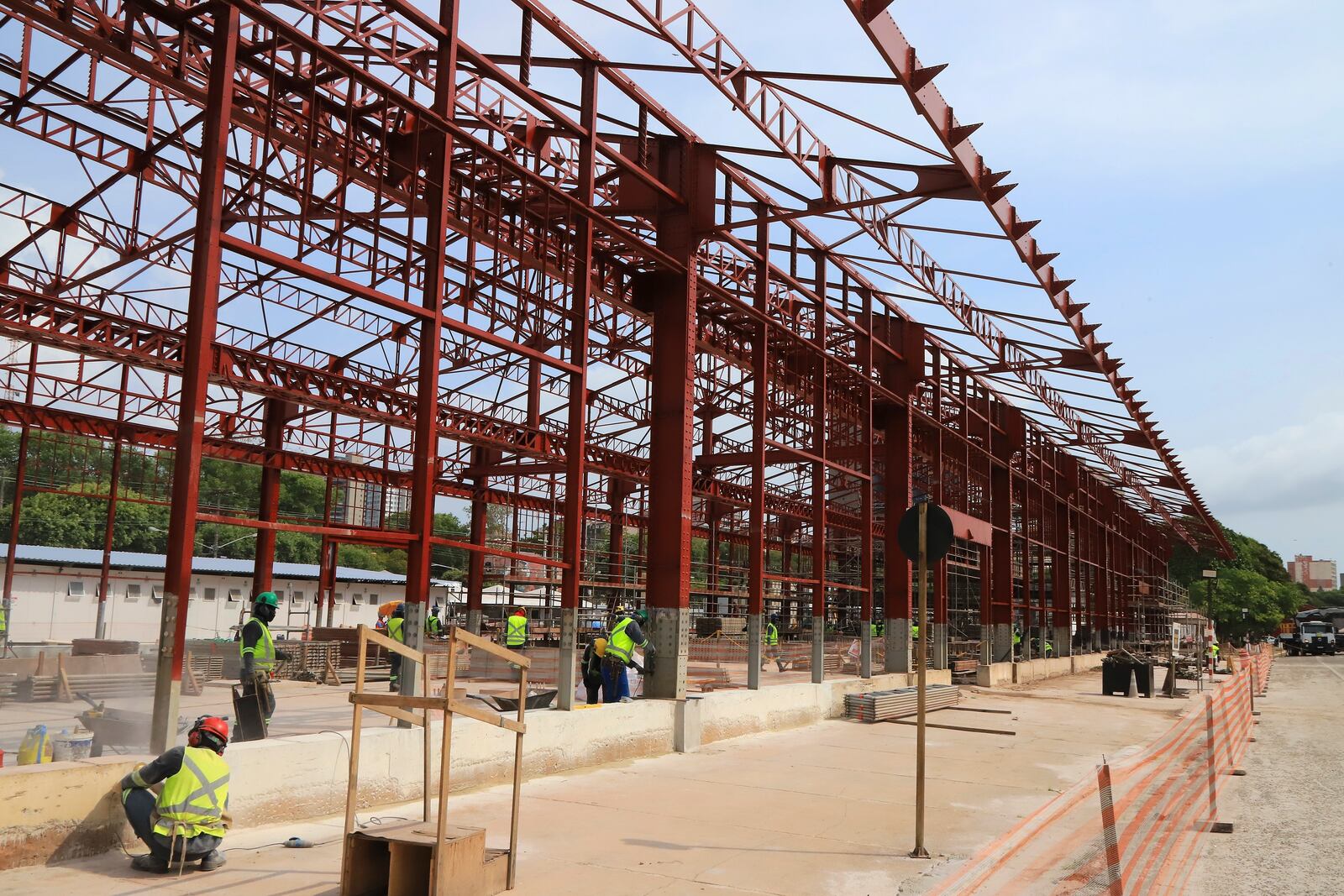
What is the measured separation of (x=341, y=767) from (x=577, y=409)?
5.87 meters

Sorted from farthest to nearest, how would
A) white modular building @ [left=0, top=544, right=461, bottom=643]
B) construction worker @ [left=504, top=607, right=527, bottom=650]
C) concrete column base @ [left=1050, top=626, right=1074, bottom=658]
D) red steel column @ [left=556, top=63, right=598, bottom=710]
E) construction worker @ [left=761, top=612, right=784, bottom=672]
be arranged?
concrete column base @ [left=1050, top=626, right=1074, bottom=658] → white modular building @ [left=0, top=544, right=461, bottom=643] → construction worker @ [left=761, top=612, right=784, bottom=672] → construction worker @ [left=504, top=607, right=527, bottom=650] → red steel column @ [left=556, top=63, right=598, bottom=710]

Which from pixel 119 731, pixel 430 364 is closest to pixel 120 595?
pixel 430 364

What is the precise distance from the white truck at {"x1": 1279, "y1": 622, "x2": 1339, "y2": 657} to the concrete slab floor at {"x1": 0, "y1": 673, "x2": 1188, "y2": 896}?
72883 mm

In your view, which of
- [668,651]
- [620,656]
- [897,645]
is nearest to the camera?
[620,656]

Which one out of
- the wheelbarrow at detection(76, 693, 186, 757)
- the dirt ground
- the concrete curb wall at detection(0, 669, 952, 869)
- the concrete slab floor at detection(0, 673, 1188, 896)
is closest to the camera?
the concrete curb wall at detection(0, 669, 952, 869)

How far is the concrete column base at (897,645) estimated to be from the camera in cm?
2509

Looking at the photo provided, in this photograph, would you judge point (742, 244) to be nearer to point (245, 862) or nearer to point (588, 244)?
point (588, 244)

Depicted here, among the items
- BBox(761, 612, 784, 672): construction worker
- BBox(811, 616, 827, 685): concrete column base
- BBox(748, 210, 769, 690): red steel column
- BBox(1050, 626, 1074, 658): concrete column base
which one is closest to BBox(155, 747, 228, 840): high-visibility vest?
BBox(748, 210, 769, 690): red steel column

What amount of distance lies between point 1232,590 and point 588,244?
3569 inches

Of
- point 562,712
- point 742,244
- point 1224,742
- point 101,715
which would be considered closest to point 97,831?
point 101,715

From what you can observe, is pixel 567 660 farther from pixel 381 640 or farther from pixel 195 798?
pixel 381 640

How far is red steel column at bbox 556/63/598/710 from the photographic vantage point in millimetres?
13430

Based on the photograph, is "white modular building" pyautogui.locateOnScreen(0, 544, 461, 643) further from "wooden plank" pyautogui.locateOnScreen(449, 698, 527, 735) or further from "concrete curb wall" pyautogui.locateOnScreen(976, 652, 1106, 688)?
"wooden plank" pyautogui.locateOnScreen(449, 698, 527, 735)

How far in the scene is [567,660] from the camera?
13320 millimetres
